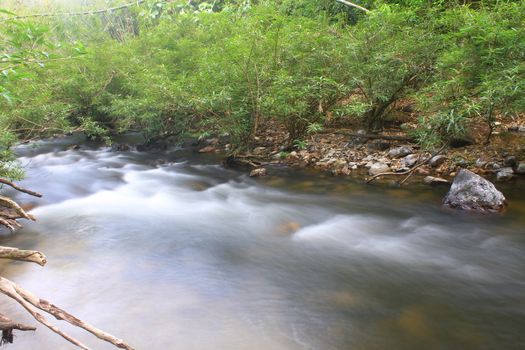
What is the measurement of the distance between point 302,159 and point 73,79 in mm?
7407

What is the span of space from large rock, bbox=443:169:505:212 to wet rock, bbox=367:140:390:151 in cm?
261

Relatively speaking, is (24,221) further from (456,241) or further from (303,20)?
(303,20)

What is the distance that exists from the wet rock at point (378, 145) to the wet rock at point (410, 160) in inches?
31.1

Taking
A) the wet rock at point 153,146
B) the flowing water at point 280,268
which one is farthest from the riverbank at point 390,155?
the wet rock at point 153,146

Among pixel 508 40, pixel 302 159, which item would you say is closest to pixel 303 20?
pixel 302 159

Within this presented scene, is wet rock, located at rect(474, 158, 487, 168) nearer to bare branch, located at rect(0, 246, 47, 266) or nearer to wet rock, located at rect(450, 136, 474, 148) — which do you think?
wet rock, located at rect(450, 136, 474, 148)

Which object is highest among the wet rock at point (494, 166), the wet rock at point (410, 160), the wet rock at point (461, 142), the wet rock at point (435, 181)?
the wet rock at point (461, 142)

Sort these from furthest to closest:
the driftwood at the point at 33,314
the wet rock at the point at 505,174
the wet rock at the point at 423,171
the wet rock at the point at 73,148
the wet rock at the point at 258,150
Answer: the wet rock at the point at 73,148 < the wet rock at the point at 258,150 < the wet rock at the point at 423,171 < the wet rock at the point at 505,174 < the driftwood at the point at 33,314

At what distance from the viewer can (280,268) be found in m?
4.04

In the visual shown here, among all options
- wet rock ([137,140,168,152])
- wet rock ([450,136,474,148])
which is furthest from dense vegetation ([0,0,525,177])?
wet rock ([137,140,168,152])

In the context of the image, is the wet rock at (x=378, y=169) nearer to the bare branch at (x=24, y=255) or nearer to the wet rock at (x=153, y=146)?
the bare branch at (x=24, y=255)

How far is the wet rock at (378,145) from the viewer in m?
7.83

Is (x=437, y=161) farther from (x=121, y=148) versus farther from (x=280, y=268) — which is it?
(x=121, y=148)

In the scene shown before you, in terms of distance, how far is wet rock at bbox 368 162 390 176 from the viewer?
6938 mm
